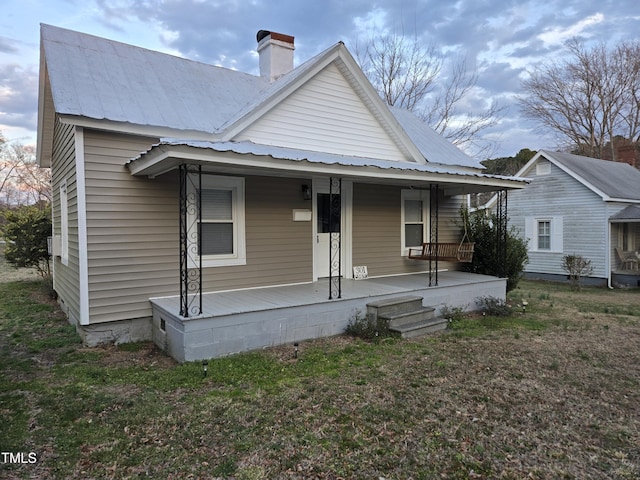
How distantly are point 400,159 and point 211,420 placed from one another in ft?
22.6

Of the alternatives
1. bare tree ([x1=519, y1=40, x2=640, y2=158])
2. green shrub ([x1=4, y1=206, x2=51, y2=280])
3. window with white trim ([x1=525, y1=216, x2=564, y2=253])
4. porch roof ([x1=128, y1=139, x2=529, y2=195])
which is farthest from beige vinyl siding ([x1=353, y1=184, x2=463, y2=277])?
bare tree ([x1=519, y1=40, x2=640, y2=158])

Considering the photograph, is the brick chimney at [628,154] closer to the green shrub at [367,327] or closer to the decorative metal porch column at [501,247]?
the decorative metal porch column at [501,247]

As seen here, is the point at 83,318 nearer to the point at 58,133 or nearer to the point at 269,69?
the point at 58,133

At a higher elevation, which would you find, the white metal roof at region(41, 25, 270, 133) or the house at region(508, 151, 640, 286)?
the white metal roof at region(41, 25, 270, 133)

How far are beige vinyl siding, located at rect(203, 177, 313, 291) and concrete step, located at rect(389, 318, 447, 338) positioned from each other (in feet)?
7.37

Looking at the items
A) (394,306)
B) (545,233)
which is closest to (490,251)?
(394,306)

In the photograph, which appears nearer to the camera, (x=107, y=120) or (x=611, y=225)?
(x=107, y=120)

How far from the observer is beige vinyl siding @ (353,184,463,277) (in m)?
8.46

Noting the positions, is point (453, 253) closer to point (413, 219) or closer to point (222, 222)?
point (413, 219)

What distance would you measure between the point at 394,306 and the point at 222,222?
3.17 meters

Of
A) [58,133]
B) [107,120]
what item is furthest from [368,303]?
[58,133]

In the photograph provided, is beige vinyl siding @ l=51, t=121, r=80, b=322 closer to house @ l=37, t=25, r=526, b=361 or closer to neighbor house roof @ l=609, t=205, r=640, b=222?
house @ l=37, t=25, r=526, b=361

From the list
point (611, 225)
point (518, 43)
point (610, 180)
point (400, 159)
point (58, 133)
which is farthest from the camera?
point (518, 43)

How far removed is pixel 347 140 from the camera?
8148 mm
